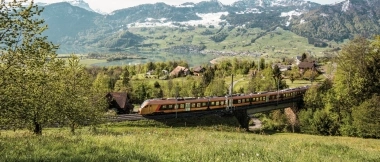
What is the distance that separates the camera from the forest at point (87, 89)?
11914mm

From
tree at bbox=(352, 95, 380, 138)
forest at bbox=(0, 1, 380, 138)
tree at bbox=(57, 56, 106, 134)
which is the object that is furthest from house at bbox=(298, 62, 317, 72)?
tree at bbox=(57, 56, 106, 134)

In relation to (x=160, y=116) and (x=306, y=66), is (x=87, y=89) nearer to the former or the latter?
(x=160, y=116)

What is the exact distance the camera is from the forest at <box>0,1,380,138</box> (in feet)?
39.1

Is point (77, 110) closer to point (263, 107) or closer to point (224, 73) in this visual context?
point (263, 107)

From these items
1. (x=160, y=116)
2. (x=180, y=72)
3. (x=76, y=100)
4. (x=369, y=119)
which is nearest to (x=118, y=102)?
(x=160, y=116)

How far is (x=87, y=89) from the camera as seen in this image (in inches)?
1204

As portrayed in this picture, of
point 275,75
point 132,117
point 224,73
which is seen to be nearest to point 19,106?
point 132,117

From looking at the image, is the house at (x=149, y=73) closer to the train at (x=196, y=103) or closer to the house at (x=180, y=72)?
the house at (x=180, y=72)

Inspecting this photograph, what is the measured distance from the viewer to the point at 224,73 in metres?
122

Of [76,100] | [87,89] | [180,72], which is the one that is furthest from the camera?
[180,72]

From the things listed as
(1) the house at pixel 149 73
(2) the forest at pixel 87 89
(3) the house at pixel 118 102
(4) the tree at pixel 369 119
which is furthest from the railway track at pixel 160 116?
(1) the house at pixel 149 73

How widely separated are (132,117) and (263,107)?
91.1ft

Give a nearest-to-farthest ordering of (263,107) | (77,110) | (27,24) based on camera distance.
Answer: (27,24), (77,110), (263,107)

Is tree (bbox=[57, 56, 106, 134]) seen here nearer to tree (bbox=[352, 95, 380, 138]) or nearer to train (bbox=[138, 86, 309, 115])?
train (bbox=[138, 86, 309, 115])
